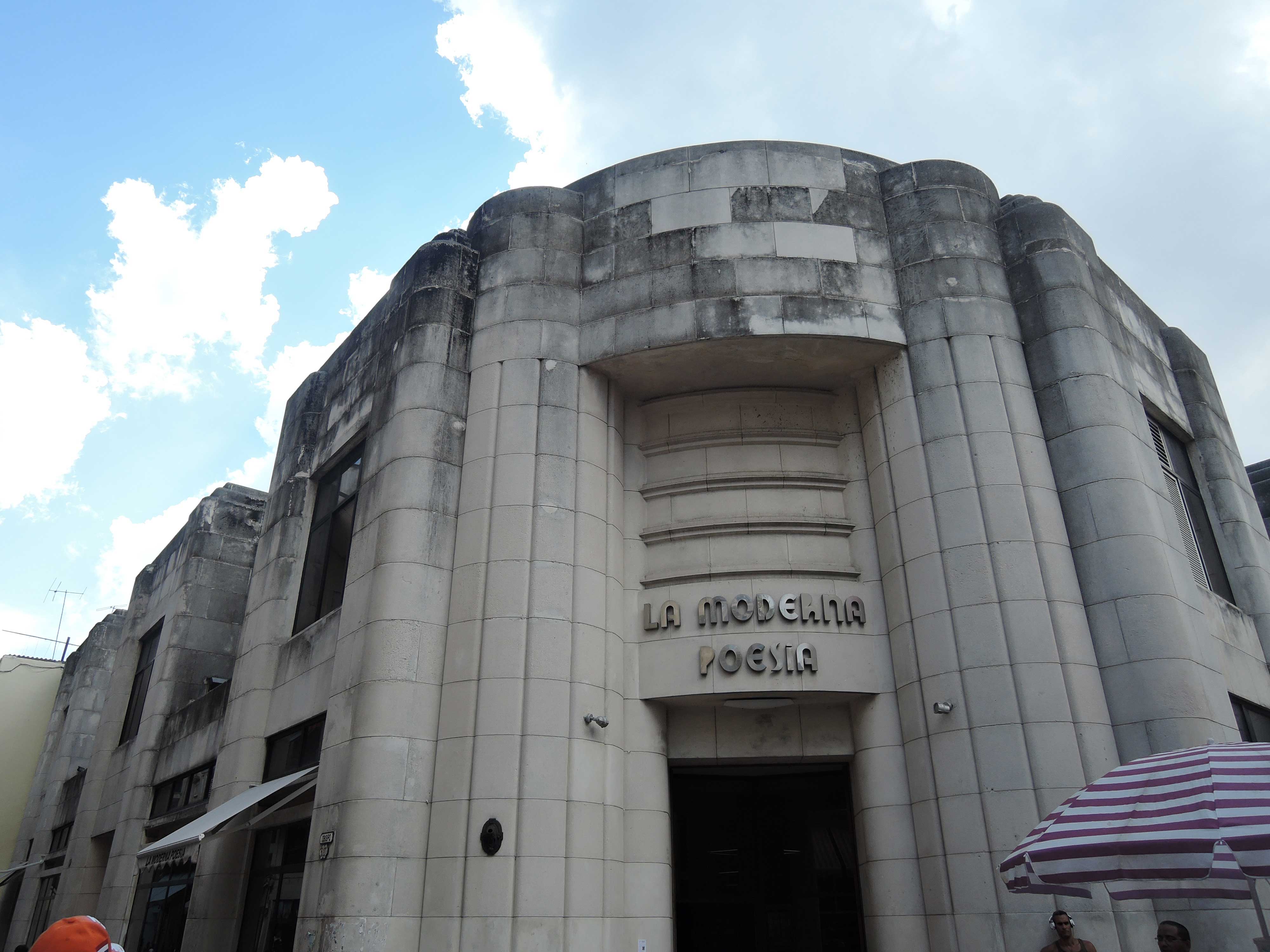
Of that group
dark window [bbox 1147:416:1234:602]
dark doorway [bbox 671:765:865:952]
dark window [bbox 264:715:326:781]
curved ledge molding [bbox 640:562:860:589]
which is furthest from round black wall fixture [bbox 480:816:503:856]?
dark window [bbox 1147:416:1234:602]

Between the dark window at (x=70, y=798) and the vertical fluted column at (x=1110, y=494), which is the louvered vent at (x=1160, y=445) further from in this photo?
the dark window at (x=70, y=798)

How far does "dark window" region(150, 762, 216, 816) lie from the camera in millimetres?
18594

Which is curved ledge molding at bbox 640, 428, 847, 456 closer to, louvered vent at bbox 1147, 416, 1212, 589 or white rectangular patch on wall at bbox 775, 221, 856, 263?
white rectangular patch on wall at bbox 775, 221, 856, 263

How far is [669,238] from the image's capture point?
14688 millimetres

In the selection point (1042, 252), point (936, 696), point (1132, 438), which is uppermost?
point (1042, 252)

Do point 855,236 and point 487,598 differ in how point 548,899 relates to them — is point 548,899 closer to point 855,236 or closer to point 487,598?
point 487,598

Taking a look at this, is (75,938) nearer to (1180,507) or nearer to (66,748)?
(1180,507)

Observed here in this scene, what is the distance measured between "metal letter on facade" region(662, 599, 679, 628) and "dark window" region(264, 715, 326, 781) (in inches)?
207

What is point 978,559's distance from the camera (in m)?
12.3

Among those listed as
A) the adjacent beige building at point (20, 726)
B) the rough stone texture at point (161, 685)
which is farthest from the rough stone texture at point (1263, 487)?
the adjacent beige building at point (20, 726)

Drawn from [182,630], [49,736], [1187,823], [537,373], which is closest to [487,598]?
[537,373]

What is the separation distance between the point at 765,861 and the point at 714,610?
3922 millimetres

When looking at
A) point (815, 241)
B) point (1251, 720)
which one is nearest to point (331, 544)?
point (815, 241)

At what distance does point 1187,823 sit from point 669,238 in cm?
1104
